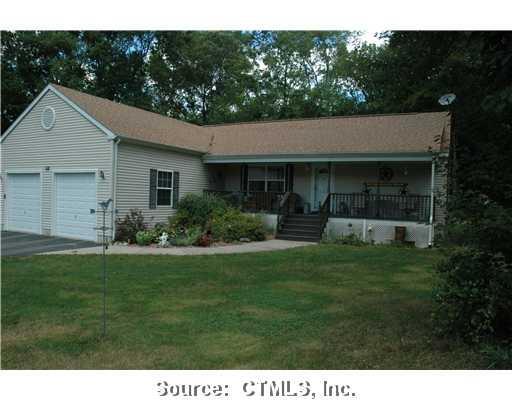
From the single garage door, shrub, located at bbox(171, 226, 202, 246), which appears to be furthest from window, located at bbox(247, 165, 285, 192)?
the single garage door

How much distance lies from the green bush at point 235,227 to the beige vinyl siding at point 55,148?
A: 11.7 ft

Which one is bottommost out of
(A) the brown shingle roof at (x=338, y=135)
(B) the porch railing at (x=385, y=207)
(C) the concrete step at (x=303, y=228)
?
(C) the concrete step at (x=303, y=228)

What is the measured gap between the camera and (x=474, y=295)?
3664 millimetres

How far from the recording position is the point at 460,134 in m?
4.34

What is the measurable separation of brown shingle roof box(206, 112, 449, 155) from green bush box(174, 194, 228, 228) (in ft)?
7.99

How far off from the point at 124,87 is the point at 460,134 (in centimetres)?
2944

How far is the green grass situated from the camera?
11.9 feet

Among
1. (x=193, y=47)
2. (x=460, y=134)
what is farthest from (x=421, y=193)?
(x=193, y=47)

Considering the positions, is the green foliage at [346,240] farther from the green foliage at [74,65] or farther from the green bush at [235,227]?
the green foliage at [74,65]

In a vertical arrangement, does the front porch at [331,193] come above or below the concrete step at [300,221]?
above

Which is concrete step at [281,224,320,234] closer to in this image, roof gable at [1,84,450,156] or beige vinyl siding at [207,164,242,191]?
roof gable at [1,84,450,156]

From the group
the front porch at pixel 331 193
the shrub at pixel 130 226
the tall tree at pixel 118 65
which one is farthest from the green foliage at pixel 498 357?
the tall tree at pixel 118 65

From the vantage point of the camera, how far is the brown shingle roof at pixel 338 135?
1359cm
